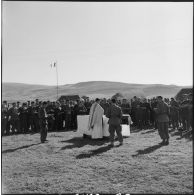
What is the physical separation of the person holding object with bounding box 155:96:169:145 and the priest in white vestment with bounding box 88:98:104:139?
2.42 meters

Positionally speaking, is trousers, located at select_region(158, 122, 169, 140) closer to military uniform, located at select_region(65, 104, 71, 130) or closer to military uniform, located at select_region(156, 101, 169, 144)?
military uniform, located at select_region(156, 101, 169, 144)

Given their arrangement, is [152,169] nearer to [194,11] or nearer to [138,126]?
[194,11]

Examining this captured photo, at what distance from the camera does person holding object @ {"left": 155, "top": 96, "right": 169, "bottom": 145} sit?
12073mm

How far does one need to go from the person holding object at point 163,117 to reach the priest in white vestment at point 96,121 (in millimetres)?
2422

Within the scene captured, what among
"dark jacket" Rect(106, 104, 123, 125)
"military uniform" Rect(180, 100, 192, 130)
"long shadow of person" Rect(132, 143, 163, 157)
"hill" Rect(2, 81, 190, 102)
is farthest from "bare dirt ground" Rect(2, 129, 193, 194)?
"hill" Rect(2, 81, 190, 102)

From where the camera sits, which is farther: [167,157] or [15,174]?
[167,157]

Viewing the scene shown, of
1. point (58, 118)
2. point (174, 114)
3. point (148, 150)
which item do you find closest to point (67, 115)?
point (58, 118)

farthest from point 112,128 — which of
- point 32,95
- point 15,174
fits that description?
point 32,95

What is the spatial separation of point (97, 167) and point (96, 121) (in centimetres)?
467

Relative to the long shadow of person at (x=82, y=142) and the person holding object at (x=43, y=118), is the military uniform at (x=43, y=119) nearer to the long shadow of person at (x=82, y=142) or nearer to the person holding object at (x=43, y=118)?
the person holding object at (x=43, y=118)

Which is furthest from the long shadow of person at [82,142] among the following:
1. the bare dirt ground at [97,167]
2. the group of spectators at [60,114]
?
the group of spectators at [60,114]

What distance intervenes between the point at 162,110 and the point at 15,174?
20.3 ft

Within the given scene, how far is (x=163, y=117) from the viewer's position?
1216 cm

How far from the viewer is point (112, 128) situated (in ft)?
40.0
